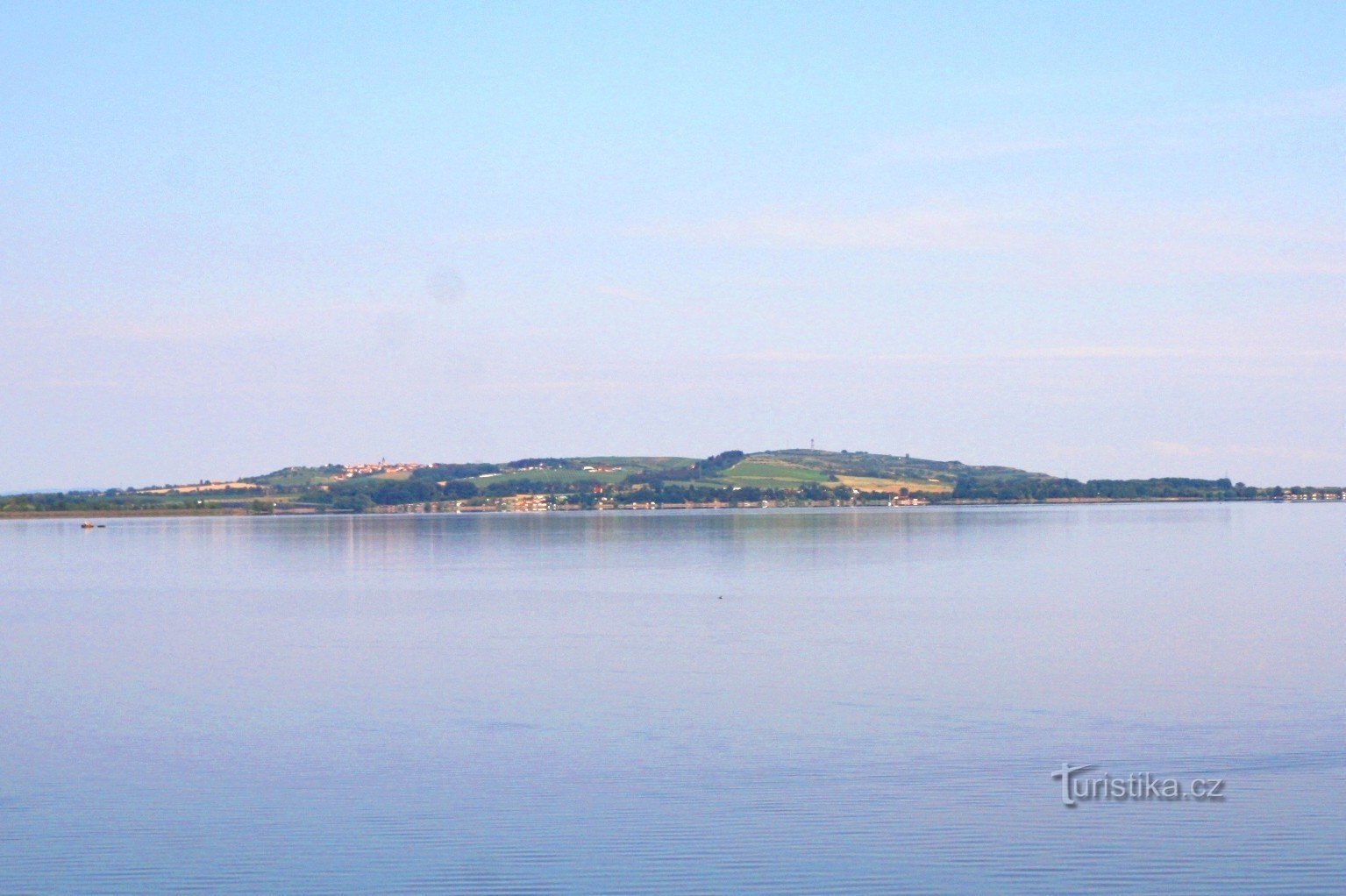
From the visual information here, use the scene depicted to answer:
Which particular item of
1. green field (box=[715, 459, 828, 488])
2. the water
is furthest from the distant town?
the water

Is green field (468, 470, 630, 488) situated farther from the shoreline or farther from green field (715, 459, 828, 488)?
green field (715, 459, 828, 488)

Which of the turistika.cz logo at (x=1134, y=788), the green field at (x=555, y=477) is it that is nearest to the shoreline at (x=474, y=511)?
the green field at (x=555, y=477)

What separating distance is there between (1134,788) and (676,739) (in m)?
5.03

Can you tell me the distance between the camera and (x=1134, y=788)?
44.9 ft

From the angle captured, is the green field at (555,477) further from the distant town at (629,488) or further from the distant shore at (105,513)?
the distant shore at (105,513)

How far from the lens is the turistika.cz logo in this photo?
1330 cm

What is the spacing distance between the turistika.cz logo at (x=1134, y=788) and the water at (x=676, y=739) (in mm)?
192

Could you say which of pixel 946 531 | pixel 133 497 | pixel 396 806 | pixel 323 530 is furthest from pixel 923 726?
pixel 133 497

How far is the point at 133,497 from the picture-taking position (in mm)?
164000

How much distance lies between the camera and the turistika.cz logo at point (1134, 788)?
13297 mm

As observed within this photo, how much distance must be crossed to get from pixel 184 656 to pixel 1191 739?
16.7 m

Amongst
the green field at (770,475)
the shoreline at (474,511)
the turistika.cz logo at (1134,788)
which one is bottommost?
the turistika.cz logo at (1134,788)

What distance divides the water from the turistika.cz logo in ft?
0.63

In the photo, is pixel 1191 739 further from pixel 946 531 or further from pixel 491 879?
pixel 946 531
